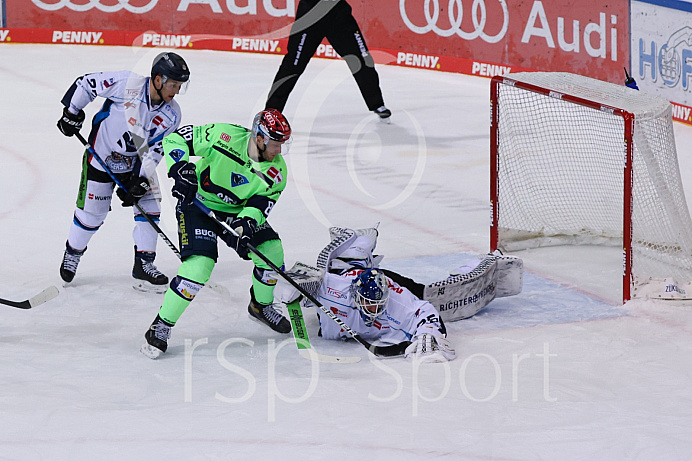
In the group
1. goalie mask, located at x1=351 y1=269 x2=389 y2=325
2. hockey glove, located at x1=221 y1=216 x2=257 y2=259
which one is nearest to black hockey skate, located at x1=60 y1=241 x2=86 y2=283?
hockey glove, located at x1=221 y1=216 x2=257 y2=259

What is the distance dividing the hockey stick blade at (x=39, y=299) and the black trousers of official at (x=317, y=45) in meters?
4.13

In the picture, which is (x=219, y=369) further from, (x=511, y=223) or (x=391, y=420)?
(x=511, y=223)

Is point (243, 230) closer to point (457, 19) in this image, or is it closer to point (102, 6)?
point (457, 19)

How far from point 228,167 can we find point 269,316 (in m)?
0.76

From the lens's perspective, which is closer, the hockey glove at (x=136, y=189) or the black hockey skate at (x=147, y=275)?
the hockey glove at (x=136, y=189)

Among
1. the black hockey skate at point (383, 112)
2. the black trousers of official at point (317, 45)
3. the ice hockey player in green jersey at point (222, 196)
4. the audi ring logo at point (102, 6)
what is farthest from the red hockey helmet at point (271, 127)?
the audi ring logo at point (102, 6)

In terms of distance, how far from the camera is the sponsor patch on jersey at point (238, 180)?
456 cm

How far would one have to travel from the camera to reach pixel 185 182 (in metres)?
4.34

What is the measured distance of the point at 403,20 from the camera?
11.4m

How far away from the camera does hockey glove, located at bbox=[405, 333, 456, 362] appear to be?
Answer: 171 inches

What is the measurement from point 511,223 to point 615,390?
7.47 feet

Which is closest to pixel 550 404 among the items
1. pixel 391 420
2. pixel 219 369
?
pixel 391 420

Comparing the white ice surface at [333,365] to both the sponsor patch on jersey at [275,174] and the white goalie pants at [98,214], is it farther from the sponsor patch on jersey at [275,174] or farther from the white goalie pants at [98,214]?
the sponsor patch on jersey at [275,174]

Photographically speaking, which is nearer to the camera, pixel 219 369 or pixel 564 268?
pixel 219 369
